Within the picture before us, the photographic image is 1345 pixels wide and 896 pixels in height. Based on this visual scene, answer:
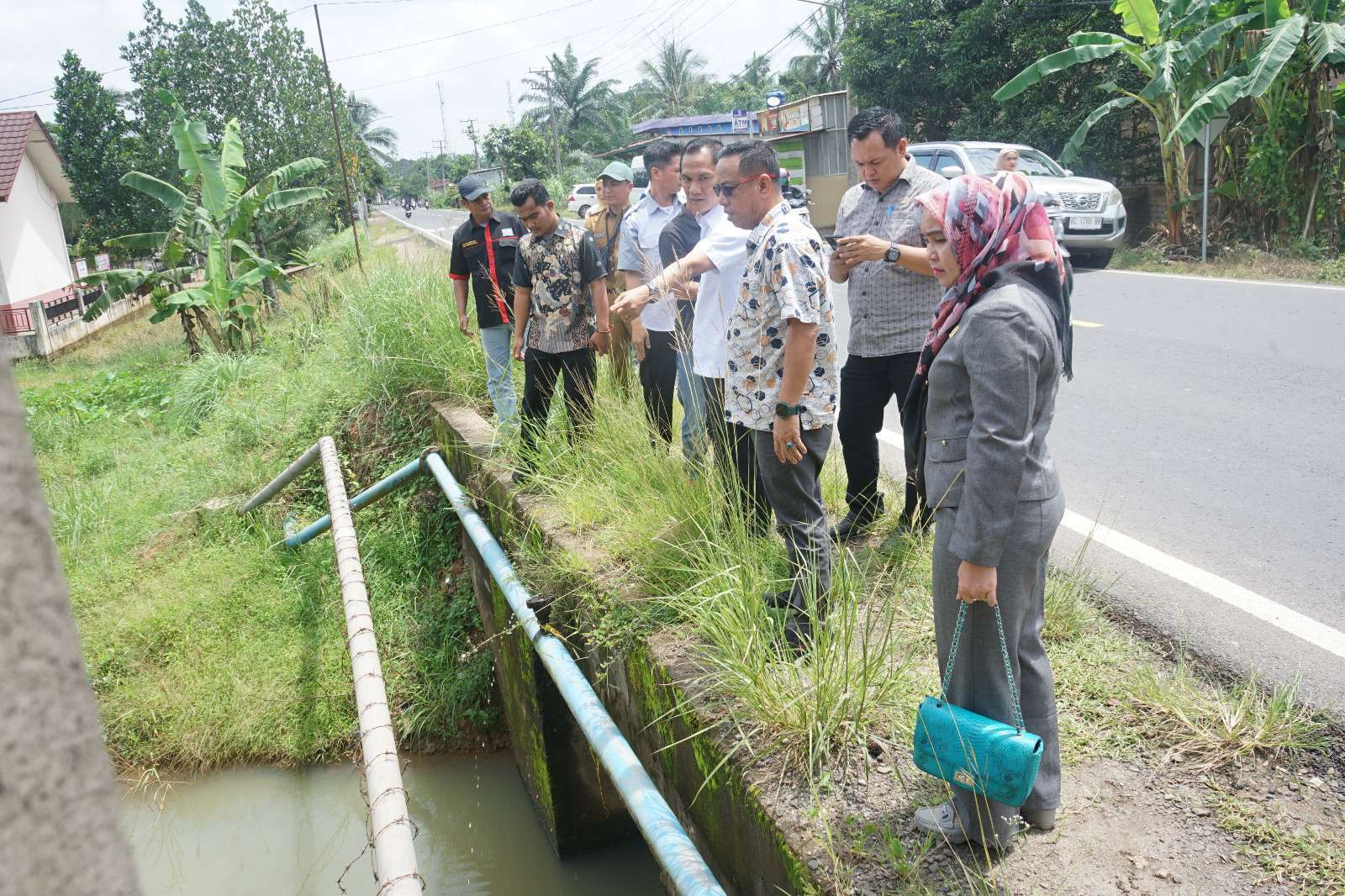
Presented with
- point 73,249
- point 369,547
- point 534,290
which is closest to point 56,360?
point 73,249

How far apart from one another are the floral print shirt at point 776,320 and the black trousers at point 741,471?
15 centimetres

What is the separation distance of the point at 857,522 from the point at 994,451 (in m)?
2.19

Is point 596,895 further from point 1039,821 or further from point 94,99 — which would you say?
point 94,99

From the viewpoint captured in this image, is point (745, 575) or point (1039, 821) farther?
point (745, 575)

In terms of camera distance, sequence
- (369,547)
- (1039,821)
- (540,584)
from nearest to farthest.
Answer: (1039,821)
(540,584)
(369,547)

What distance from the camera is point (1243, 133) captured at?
14.2 meters

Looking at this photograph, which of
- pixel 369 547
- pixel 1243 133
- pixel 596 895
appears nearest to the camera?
pixel 596 895

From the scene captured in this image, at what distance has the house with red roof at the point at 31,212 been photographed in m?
23.3

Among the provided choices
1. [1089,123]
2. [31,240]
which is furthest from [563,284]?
[31,240]

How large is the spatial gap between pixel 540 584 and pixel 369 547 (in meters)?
3.25

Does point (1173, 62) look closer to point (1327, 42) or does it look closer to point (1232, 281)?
point (1327, 42)

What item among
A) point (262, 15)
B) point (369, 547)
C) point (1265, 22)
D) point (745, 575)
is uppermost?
point (262, 15)

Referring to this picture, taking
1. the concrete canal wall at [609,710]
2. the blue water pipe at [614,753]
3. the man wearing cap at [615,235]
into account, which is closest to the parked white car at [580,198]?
the man wearing cap at [615,235]

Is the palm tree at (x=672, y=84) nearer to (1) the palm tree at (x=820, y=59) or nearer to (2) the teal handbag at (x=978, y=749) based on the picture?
(1) the palm tree at (x=820, y=59)
